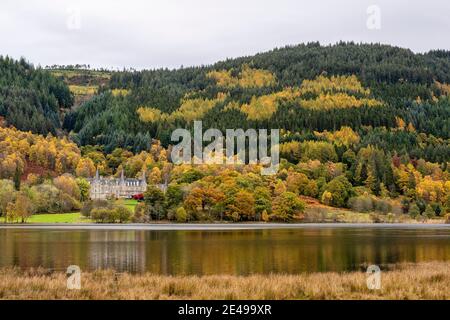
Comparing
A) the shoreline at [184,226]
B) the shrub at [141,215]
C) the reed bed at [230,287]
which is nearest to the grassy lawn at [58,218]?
the shoreline at [184,226]

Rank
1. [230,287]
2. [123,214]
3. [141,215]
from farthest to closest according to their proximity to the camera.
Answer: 1. [123,214]
2. [141,215]
3. [230,287]

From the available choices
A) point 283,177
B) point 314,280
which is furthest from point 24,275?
point 283,177

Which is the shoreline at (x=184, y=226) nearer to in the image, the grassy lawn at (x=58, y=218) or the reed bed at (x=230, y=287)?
the grassy lawn at (x=58, y=218)

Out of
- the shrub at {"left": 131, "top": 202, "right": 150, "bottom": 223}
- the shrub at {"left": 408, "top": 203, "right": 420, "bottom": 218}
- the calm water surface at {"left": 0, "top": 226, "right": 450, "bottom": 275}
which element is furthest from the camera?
the shrub at {"left": 408, "top": 203, "right": 420, "bottom": 218}

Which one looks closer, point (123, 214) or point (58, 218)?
point (58, 218)

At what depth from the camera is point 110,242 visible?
8794 cm

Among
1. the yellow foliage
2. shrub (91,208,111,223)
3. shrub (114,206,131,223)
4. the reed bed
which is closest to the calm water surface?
the reed bed

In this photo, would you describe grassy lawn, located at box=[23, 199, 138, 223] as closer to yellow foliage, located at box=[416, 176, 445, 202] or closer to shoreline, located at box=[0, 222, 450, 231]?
shoreline, located at box=[0, 222, 450, 231]

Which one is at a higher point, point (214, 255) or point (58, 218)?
point (214, 255)

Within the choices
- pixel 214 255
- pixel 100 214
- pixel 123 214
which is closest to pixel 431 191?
pixel 123 214

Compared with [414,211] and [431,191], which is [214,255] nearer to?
[414,211]
